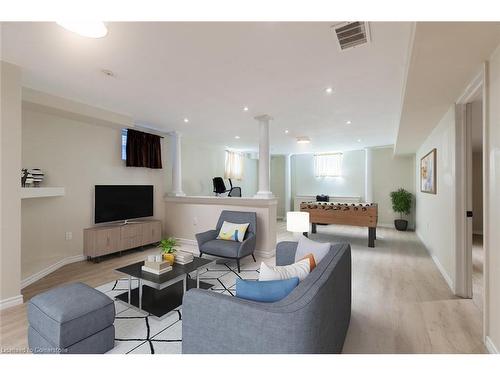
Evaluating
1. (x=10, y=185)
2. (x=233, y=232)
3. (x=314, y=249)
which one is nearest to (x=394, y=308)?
(x=314, y=249)

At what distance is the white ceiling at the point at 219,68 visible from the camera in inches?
75.8

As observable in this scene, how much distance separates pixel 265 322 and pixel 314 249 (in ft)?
3.53

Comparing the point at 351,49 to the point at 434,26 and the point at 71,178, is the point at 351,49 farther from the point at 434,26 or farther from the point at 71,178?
the point at 71,178

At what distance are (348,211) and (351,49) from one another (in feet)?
12.1

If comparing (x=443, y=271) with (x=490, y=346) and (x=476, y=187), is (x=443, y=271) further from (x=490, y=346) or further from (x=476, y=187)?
(x=476, y=187)

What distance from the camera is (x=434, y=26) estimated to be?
143 cm

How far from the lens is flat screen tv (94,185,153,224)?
4.21 metres

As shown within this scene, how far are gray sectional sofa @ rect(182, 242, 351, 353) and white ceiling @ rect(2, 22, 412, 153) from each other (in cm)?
188

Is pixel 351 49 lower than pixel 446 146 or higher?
higher

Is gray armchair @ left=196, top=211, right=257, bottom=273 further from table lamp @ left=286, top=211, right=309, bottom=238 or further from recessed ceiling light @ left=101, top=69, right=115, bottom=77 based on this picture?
recessed ceiling light @ left=101, top=69, right=115, bottom=77

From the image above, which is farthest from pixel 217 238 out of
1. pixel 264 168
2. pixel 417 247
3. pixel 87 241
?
pixel 417 247

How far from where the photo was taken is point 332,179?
27.9 feet

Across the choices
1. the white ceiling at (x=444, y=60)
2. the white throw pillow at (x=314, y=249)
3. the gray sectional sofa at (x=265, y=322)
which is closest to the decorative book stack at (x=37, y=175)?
the gray sectional sofa at (x=265, y=322)

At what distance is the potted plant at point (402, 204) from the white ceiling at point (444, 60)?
4.25m
